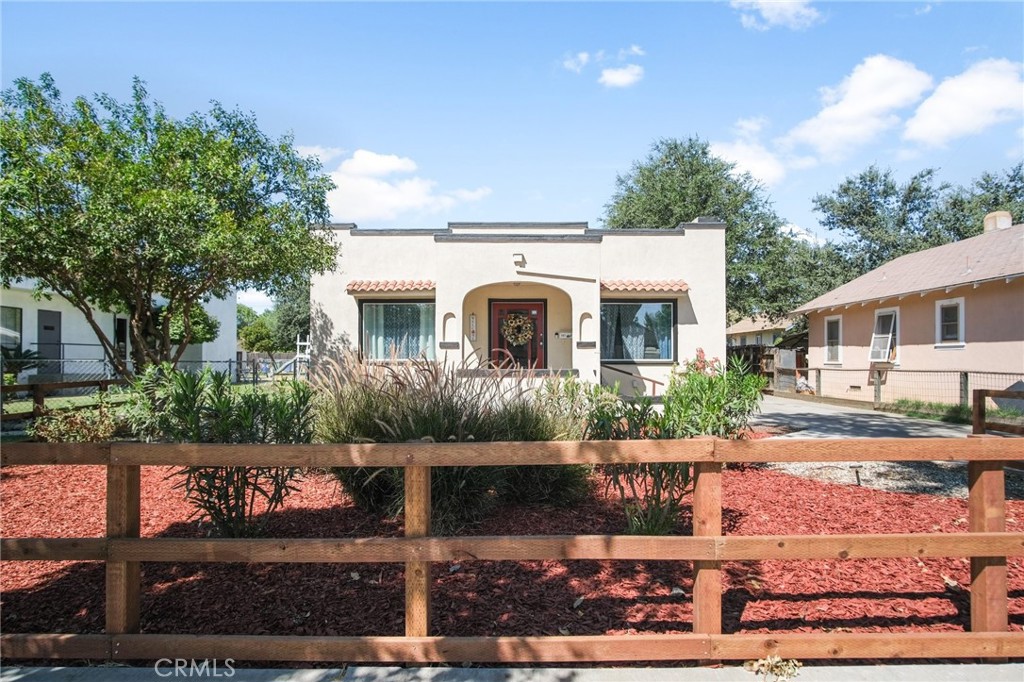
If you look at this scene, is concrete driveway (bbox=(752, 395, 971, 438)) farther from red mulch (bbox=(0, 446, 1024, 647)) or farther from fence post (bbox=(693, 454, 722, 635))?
fence post (bbox=(693, 454, 722, 635))

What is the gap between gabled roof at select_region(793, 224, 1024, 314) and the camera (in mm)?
13695


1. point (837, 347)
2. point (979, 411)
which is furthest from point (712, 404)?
point (837, 347)

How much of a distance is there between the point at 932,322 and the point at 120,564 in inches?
751

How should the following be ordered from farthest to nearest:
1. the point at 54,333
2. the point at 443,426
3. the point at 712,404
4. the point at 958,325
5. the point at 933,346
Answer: the point at 54,333 → the point at 933,346 → the point at 958,325 → the point at 712,404 → the point at 443,426

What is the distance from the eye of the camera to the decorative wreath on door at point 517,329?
13422 millimetres

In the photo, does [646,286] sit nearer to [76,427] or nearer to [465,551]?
Result: [76,427]

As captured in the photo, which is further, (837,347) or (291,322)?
(291,322)

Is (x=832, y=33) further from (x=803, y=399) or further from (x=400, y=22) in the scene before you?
(x=803, y=399)

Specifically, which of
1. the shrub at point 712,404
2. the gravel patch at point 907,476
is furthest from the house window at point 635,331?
the gravel patch at point 907,476

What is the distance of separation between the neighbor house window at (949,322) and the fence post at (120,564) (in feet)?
59.8

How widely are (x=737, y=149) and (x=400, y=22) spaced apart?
844 inches

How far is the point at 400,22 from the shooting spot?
7406 mm

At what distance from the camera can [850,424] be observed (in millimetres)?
11094

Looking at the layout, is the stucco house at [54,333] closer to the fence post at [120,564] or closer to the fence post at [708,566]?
the fence post at [120,564]
